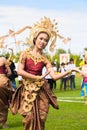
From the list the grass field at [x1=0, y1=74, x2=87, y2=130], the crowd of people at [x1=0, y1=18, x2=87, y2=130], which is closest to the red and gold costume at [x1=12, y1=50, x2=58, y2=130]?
the crowd of people at [x1=0, y1=18, x2=87, y2=130]

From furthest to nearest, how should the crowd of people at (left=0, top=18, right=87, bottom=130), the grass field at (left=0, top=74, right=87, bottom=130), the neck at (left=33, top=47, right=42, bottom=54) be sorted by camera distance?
the grass field at (left=0, top=74, right=87, bottom=130)
the neck at (left=33, top=47, right=42, bottom=54)
the crowd of people at (left=0, top=18, right=87, bottom=130)

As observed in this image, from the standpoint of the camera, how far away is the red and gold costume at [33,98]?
24.3 ft

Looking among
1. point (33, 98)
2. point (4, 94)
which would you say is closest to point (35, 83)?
point (33, 98)

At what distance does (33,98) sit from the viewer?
7.45 meters

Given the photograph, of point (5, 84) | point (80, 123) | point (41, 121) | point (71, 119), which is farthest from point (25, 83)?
point (71, 119)

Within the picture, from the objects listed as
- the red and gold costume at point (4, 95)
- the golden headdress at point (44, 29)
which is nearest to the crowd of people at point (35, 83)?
the golden headdress at point (44, 29)

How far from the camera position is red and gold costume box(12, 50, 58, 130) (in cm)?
739

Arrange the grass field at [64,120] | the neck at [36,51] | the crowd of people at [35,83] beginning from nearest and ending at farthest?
the crowd of people at [35,83], the neck at [36,51], the grass field at [64,120]

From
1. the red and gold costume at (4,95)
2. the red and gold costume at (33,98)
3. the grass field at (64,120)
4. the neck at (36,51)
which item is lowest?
the grass field at (64,120)

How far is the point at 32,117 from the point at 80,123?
4.30 m

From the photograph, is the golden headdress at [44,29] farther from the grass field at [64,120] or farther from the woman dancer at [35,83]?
the grass field at [64,120]

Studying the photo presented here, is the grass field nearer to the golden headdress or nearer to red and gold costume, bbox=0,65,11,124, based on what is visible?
red and gold costume, bbox=0,65,11,124

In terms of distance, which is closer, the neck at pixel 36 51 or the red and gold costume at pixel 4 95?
the neck at pixel 36 51

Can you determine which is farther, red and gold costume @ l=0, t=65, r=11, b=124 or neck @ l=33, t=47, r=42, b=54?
red and gold costume @ l=0, t=65, r=11, b=124
